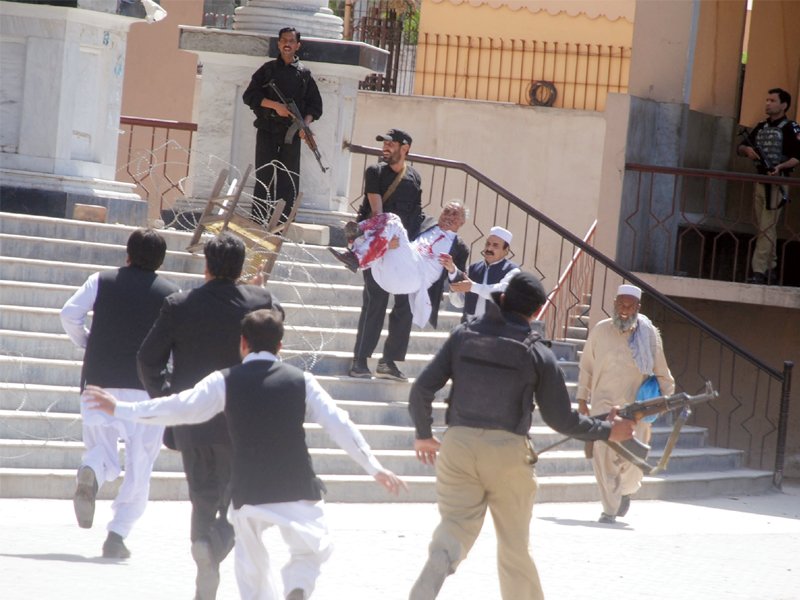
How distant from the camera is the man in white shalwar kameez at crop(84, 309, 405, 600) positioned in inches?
225

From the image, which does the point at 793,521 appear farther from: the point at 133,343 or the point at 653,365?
the point at 133,343

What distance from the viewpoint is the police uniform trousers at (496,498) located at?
20.8ft

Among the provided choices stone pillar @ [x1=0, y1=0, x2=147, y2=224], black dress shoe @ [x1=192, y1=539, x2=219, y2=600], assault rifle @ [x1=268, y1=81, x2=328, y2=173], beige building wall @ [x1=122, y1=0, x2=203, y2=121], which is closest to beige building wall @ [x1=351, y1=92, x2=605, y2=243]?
beige building wall @ [x1=122, y1=0, x2=203, y2=121]

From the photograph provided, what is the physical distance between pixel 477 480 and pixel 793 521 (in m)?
Result: 6.06

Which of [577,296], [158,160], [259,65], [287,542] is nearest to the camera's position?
[287,542]

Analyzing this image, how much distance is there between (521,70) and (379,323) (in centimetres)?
1153

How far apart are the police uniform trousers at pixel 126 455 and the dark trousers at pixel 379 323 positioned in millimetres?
3660

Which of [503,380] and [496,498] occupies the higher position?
[503,380]

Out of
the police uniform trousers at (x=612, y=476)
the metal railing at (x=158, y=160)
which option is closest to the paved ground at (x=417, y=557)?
the police uniform trousers at (x=612, y=476)

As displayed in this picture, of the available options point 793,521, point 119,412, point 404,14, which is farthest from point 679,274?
point 404,14

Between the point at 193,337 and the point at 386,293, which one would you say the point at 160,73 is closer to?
the point at 386,293

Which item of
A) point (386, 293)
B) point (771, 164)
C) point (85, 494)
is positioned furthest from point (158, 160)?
point (85, 494)

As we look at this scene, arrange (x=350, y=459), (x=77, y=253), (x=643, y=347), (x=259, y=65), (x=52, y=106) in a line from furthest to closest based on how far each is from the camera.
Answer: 1. (x=259, y=65)
2. (x=52, y=106)
3. (x=77, y=253)
4. (x=643, y=347)
5. (x=350, y=459)

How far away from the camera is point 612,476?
34.9ft
